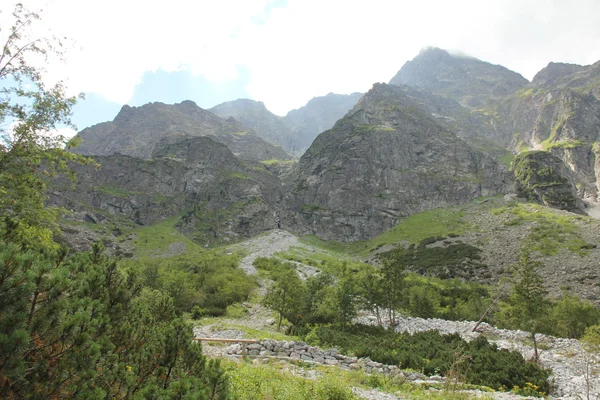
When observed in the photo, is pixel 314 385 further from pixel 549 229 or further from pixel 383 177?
pixel 383 177

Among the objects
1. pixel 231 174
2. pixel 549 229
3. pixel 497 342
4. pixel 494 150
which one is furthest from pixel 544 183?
pixel 231 174

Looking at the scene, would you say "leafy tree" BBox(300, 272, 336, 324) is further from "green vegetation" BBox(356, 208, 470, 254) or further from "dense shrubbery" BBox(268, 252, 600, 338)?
"green vegetation" BBox(356, 208, 470, 254)

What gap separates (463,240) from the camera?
84062mm

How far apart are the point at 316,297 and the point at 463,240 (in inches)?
2604

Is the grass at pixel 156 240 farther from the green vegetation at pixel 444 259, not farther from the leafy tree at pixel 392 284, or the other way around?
the leafy tree at pixel 392 284

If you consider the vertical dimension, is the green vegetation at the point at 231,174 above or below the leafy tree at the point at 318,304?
above

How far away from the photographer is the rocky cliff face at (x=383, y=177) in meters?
134

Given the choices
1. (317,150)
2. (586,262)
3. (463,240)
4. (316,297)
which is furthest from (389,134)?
(316,297)

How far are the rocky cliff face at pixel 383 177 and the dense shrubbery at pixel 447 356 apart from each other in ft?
365

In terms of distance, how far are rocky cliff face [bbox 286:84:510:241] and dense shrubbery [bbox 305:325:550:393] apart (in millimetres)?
111398

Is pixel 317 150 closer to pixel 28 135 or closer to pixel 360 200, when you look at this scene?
pixel 360 200

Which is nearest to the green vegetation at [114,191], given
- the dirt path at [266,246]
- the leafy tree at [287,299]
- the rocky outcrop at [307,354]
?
the dirt path at [266,246]

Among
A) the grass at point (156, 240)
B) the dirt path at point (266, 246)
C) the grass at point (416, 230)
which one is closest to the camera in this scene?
the dirt path at point (266, 246)

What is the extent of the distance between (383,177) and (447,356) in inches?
5189
